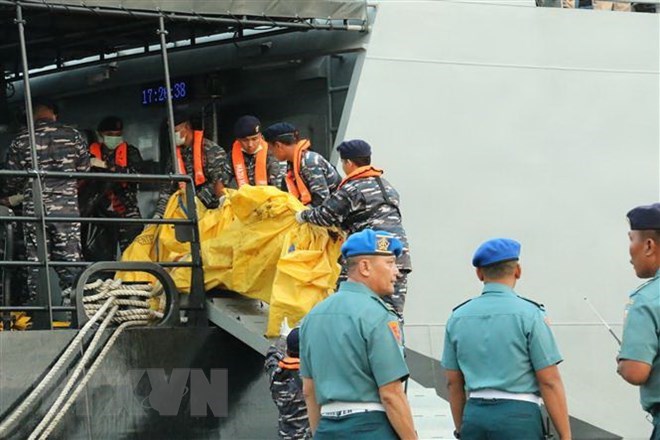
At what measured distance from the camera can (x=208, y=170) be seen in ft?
30.0

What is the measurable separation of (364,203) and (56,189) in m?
2.32

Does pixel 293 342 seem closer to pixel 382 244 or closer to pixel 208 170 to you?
pixel 382 244

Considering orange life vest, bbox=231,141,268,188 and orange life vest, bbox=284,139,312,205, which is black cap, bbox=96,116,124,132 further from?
orange life vest, bbox=284,139,312,205

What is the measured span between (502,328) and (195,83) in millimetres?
5628

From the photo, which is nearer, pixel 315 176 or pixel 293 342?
pixel 293 342

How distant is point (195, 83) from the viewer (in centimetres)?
1042

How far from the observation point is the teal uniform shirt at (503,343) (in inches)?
207

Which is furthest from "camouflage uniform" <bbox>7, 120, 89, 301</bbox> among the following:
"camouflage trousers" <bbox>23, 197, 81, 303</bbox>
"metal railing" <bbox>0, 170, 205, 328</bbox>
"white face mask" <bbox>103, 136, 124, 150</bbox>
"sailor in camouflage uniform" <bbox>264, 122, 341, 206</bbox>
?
"sailor in camouflage uniform" <bbox>264, 122, 341, 206</bbox>

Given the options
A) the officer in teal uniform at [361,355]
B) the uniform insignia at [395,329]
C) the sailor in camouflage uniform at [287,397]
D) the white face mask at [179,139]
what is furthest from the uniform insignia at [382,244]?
the white face mask at [179,139]

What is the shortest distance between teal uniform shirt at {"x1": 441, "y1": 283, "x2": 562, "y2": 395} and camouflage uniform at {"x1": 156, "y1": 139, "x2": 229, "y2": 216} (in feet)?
12.6

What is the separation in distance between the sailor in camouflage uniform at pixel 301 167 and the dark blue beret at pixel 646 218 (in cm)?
325

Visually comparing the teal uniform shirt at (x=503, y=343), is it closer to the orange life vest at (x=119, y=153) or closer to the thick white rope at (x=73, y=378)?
the thick white rope at (x=73, y=378)

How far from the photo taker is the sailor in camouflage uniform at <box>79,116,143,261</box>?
388 inches

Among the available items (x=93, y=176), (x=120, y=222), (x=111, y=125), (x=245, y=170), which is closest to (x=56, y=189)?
(x=93, y=176)
